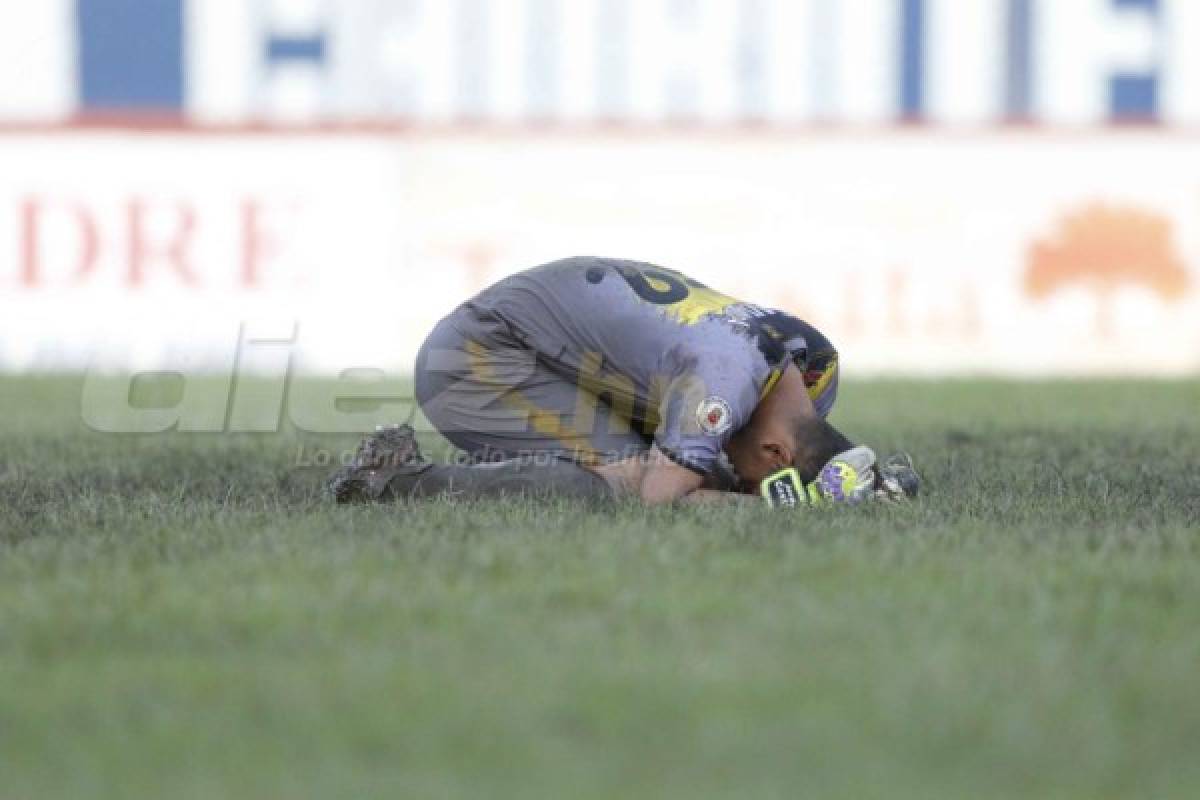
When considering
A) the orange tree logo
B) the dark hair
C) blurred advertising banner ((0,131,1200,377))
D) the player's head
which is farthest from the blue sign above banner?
the dark hair

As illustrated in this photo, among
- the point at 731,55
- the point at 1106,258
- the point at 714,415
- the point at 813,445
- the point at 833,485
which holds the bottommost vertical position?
the point at 1106,258

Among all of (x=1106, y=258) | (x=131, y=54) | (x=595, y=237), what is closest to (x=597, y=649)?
(x=595, y=237)

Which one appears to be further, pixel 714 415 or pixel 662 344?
pixel 662 344

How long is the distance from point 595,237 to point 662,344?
411 inches

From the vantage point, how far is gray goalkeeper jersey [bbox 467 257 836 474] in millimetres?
6008

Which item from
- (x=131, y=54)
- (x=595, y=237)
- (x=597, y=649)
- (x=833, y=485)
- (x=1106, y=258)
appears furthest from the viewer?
(x=131, y=54)

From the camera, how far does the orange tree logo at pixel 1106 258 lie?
54.2 feet

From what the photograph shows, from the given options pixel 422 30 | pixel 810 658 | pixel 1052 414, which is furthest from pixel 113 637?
pixel 422 30

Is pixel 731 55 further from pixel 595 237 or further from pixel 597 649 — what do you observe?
pixel 597 649

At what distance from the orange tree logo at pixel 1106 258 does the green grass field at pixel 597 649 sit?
33.3 feet

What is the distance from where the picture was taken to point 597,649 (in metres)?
3.97

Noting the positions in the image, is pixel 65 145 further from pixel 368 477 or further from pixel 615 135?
pixel 368 477

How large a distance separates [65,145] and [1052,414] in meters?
9.01

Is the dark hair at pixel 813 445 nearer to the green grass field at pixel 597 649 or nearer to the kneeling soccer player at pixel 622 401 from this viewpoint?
the kneeling soccer player at pixel 622 401
